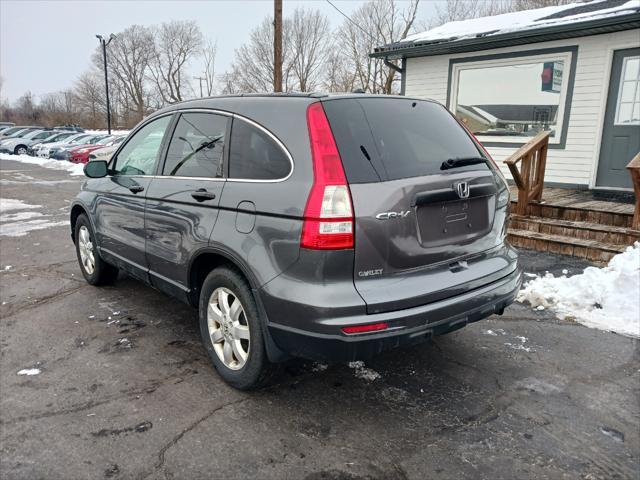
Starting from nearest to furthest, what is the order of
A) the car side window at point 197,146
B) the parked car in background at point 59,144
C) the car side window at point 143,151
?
the car side window at point 197,146 < the car side window at point 143,151 < the parked car in background at point 59,144

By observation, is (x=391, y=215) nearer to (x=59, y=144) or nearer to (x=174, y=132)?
(x=174, y=132)

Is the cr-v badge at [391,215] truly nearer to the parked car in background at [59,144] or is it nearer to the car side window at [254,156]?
the car side window at [254,156]

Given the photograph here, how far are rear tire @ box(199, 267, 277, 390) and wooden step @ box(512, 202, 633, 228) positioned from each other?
5296 mm

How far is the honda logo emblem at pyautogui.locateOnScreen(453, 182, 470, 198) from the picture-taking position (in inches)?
108

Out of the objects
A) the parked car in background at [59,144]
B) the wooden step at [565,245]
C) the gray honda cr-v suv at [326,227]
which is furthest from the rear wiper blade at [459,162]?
the parked car in background at [59,144]

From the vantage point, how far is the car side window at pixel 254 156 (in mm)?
2648

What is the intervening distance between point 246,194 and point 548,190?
739 cm

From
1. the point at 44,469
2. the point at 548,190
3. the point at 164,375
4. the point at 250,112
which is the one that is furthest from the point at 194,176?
the point at 548,190

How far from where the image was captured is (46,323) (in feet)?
13.6

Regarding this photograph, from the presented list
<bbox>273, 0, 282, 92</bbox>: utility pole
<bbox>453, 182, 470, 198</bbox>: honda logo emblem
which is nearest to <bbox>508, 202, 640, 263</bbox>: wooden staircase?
<bbox>453, 182, 470, 198</bbox>: honda logo emblem

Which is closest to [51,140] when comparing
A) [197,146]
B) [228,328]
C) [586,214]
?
[197,146]

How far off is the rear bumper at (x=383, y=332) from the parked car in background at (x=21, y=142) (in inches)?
1356

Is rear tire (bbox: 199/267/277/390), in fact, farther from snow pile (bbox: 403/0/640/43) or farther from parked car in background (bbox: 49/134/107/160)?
parked car in background (bbox: 49/134/107/160)

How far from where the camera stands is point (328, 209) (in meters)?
2.38
